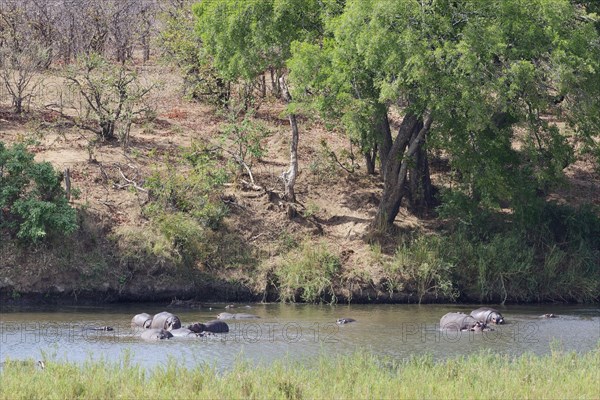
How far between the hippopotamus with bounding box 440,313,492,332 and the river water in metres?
0.25

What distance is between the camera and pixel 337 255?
25.4 meters

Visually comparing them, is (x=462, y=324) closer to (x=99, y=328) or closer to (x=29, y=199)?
(x=99, y=328)

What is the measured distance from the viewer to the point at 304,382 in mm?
13320

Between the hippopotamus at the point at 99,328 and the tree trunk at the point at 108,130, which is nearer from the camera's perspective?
the hippopotamus at the point at 99,328

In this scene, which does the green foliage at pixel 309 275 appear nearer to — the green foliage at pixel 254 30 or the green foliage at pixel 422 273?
the green foliage at pixel 422 273

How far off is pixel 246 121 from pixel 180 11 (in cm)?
591

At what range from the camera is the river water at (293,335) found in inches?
685

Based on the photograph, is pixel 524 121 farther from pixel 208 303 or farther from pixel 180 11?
pixel 180 11

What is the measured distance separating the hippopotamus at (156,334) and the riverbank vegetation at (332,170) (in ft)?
16.1

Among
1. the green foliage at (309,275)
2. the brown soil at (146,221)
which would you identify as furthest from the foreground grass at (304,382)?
the green foliage at (309,275)

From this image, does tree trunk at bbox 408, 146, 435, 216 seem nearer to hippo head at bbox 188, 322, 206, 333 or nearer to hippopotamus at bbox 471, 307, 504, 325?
hippopotamus at bbox 471, 307, 504, 325

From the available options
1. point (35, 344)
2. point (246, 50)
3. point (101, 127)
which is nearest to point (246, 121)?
point (246, 50)

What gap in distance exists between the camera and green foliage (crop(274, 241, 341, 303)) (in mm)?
24422

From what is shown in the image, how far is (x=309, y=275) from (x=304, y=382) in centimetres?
1134
